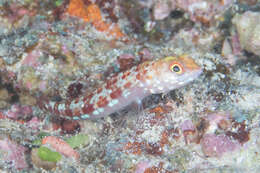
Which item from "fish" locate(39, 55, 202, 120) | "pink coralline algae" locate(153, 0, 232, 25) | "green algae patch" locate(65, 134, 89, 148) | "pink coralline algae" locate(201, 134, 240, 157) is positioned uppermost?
"pink coralline algae" locate(153, 0, 232, 25)

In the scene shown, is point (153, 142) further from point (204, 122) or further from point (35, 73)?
point (35, 73)

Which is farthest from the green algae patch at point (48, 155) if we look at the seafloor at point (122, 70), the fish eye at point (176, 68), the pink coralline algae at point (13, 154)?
the fish eye at point (176, 68)

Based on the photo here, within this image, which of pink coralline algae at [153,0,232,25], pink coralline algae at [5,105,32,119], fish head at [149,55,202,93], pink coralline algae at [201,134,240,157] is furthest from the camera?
pink coralline algae at [153,0,232,25]

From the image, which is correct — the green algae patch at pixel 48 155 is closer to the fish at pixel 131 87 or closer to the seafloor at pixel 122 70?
the seafloor at pixel 122 70

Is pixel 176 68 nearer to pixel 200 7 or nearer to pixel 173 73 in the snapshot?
pixel 173 73

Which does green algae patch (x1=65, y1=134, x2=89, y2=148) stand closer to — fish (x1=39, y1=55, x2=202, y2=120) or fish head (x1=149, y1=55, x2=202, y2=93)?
fish (x1=39, y1=55, x2=202, y2=120)

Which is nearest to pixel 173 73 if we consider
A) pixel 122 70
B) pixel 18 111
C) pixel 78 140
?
pixel 122 70

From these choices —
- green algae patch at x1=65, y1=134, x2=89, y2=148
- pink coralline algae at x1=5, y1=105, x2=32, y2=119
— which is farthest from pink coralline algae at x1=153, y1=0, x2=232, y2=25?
pink coralline algae at x1=5, y1=105, x2=32, y2=119
